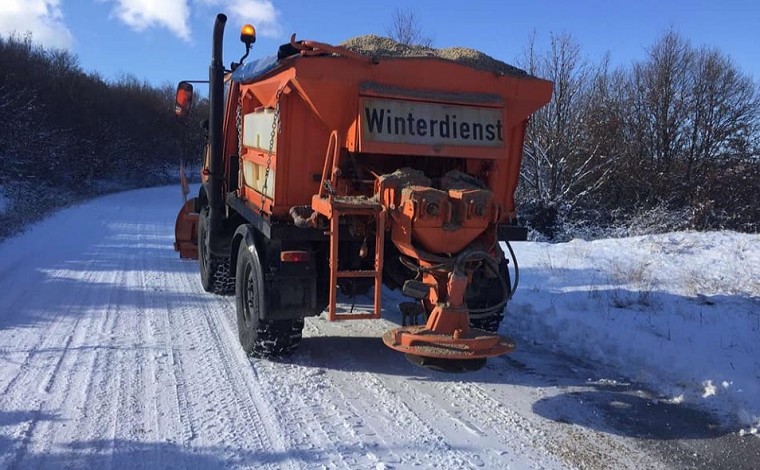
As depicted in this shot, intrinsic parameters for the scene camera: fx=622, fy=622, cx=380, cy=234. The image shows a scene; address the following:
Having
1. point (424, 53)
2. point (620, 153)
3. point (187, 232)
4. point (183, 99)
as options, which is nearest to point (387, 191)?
point (424, 53)

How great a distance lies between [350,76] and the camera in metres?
4.65

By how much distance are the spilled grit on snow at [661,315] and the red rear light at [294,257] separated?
8.78 ft

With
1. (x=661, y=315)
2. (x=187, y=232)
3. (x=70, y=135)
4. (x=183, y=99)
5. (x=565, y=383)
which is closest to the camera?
(x=565, y=383)

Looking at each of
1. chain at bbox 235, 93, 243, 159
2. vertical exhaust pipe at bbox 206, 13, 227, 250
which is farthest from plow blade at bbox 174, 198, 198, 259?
chain at bbox 235, 93, 243, 159

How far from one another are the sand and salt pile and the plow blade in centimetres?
493

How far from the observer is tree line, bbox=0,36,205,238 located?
26.7 m

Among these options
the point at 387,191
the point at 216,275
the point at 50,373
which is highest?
the point at 387,191

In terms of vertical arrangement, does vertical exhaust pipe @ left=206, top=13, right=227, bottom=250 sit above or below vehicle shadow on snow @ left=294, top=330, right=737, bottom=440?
above

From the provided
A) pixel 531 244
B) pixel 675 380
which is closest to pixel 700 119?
pixel 531 244

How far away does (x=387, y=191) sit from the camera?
15.0 ft

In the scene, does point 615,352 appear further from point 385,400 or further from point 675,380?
point 385,400

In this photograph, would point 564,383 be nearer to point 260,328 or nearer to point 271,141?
point 260,328

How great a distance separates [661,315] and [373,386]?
3427 mm

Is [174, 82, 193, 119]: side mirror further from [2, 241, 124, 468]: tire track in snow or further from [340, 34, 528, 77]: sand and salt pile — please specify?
[340, 34, 528, 77]: sand and salt pile
